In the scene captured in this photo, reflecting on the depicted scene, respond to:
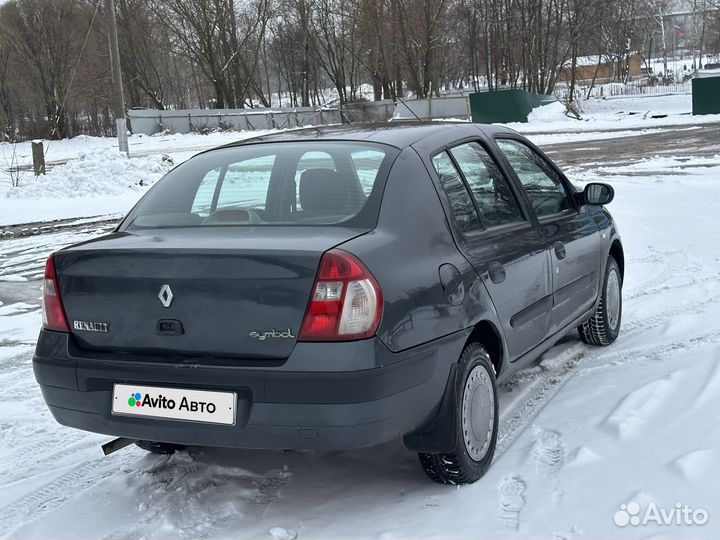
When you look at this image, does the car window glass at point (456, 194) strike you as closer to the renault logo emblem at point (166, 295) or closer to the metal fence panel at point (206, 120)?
the renault logo emblem at point (166, 295)

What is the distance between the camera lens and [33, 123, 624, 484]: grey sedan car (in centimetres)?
309

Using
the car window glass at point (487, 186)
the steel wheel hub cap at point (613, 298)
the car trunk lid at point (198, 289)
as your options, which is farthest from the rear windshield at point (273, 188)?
the steel wheel hub cap at point (613, 298)

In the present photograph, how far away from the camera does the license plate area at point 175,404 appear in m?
3.15

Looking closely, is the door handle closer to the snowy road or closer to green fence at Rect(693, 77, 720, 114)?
the snowy road

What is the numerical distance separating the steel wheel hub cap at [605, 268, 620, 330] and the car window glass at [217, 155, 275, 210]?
104 inches

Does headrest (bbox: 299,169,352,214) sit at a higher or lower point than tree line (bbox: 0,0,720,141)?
lower

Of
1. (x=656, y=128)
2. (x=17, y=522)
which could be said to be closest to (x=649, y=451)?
(x=17, y=522)

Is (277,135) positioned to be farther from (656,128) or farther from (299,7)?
(299,7)

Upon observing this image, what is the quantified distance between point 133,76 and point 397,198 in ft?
201

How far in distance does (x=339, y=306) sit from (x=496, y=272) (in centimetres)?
108

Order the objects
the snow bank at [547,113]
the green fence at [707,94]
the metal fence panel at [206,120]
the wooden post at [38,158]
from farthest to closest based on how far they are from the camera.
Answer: the metal fence panel at [206,120]
the snow bank at [547,113]
the green fence at [707,94]
the wooden post at [38,158]

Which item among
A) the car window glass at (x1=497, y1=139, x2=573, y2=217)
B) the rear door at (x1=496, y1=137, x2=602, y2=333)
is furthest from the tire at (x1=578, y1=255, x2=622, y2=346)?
the car window glass at (x1=497, y1=139, x2=573, y2=217)

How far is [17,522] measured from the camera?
3.51 meters

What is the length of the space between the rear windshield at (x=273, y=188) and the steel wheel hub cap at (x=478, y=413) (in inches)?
32.3
